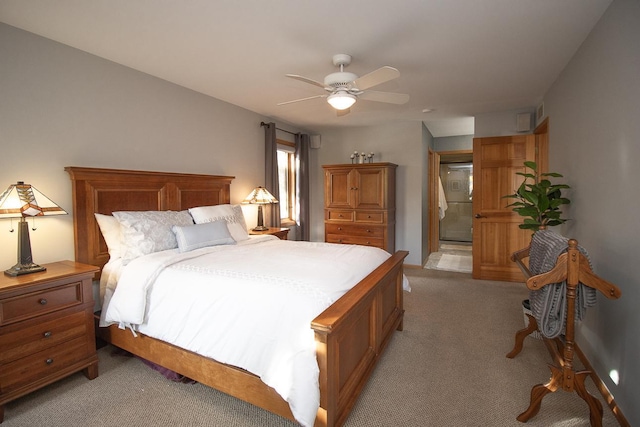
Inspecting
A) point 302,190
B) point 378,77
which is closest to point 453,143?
point 302,190

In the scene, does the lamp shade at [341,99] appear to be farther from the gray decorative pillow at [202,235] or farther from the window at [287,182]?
the window at [287,182]

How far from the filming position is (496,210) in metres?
4.69

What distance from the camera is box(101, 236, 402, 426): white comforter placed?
159 cm

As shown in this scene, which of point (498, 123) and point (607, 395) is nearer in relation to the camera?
point (607, 395)

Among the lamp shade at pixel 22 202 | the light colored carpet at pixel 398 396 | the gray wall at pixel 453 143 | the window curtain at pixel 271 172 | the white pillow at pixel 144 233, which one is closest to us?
the light colored carpet at pixel 398 396

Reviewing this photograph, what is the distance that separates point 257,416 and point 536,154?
472 centimetres

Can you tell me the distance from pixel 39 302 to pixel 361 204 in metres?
4.06

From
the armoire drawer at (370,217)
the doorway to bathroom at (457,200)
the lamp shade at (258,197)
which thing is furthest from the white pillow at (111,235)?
the doorway to bathroom at (457,200)

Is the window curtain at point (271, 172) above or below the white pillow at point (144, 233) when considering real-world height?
above

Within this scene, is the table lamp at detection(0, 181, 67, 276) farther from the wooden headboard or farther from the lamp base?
the wooden headboard

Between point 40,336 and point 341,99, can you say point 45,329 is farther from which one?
point 341,99

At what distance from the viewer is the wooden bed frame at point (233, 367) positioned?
64.7 inches

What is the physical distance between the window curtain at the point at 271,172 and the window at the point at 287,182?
0.60 metres

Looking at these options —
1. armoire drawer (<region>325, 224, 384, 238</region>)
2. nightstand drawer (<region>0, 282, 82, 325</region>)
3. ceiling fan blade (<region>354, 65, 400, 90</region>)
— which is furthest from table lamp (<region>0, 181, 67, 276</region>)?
armoire drawer (<region>325, 224, 384, 238</region>)
